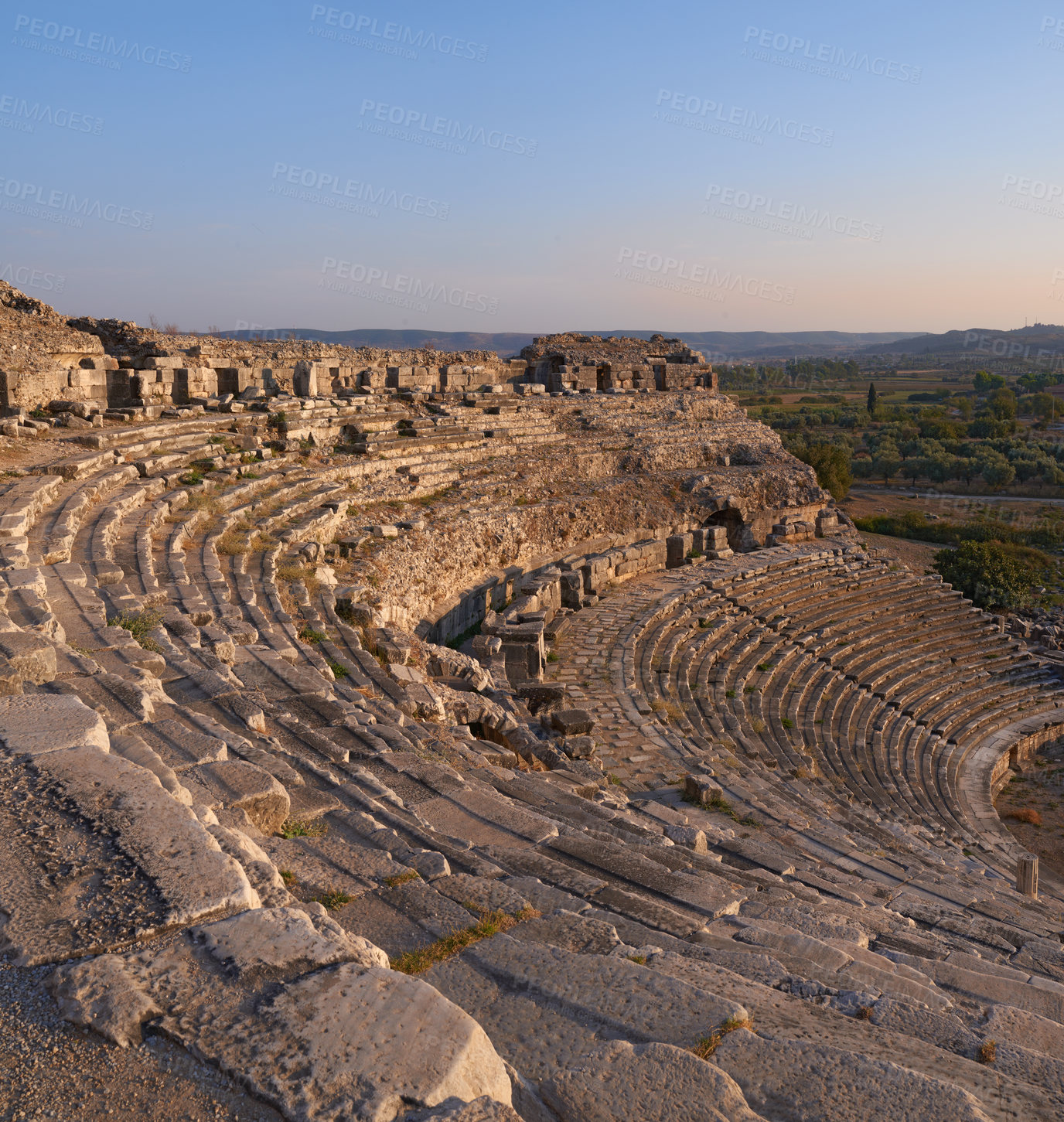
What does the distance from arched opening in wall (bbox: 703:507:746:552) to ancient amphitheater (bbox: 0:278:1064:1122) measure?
3.52 feet

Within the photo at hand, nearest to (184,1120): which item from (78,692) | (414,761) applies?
(78,692)

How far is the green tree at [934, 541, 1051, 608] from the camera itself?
27.0m

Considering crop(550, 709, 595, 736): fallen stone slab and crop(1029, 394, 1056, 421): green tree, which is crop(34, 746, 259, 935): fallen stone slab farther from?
crop(1029, 394, 1056, 421): green tree

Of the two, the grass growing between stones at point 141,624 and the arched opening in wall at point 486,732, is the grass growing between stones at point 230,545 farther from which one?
the arched opening in wall at point 486,732

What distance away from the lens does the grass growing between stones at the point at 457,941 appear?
3211mm

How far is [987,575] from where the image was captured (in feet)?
88.8

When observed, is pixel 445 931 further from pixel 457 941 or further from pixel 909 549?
pixel 909 549

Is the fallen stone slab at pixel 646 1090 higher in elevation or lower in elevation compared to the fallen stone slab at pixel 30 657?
lower

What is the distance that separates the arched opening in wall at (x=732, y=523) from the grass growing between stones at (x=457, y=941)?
2003 centimetres

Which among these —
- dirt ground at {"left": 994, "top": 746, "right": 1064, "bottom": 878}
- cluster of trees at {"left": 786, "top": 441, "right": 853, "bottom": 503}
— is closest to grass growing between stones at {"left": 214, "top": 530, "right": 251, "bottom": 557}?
dirt ground at {"left": 994, "top": 746, "right": 1064, "bottom": 878}

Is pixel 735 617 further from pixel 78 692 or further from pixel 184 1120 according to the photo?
pixel 184 1120

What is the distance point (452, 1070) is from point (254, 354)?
2156 cm

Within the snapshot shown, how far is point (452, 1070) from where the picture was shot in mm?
2309

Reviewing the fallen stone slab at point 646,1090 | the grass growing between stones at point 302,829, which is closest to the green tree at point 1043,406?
the grass growing between stones at point 302,829
